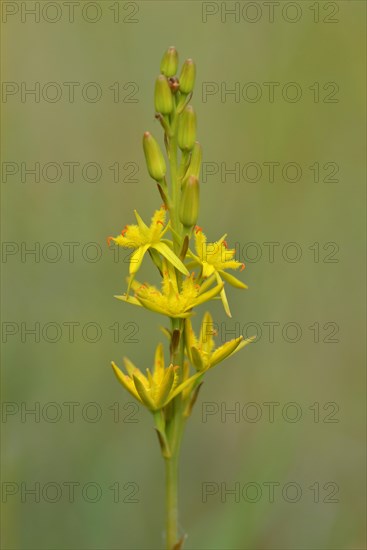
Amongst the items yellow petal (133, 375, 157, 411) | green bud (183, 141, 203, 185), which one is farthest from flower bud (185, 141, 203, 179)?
yellow petal (133, 375, 157, 411)

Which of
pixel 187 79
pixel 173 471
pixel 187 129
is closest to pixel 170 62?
pixel 187 79

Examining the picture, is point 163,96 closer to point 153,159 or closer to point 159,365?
point 153,159

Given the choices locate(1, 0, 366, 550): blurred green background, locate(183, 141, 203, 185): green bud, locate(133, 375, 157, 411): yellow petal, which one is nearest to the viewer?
locate(133, 375, 157, 411): yellow petal

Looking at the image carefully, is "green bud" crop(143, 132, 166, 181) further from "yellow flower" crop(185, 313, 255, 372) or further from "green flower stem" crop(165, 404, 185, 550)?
"green flower stem" crop(165, 404, 185, 550)

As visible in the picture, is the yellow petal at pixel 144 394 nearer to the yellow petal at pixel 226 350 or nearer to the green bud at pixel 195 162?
the yellow petal at pixel 226 350

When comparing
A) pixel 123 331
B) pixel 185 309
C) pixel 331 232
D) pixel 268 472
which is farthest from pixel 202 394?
pixel 185 309
